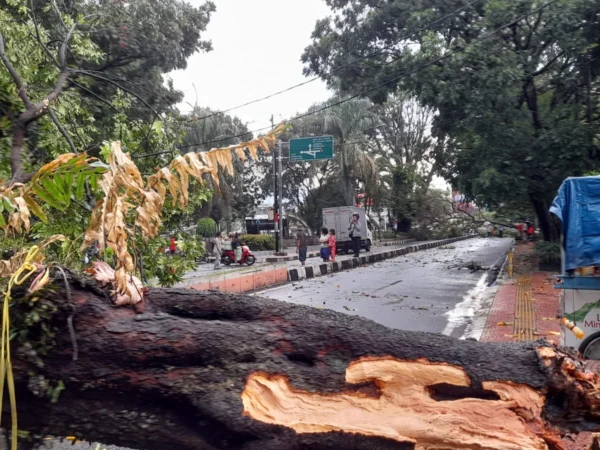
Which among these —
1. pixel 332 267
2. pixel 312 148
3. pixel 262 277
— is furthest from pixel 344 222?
pixel 262 277

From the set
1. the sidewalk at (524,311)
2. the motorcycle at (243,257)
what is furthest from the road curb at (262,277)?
the sidewalk at (524,311)

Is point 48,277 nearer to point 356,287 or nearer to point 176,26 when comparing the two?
point 356,287

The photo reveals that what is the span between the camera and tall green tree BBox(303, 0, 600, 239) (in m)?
15.0

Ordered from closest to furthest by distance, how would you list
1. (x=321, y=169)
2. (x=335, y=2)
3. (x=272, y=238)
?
(x=335, y=2), (x=272, y=238), (x=321, y=169)

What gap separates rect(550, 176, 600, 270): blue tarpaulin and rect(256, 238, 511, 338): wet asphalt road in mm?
3041

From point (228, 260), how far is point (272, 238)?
633 inches

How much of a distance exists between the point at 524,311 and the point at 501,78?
724 cm

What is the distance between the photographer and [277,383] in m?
2.51

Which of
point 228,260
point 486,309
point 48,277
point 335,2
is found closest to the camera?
point 48,277

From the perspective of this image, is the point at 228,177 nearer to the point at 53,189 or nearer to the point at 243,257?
the point at 243,257

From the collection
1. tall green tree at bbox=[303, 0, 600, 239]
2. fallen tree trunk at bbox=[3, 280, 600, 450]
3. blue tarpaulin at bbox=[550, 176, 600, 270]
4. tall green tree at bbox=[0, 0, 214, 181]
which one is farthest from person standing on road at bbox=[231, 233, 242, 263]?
fallen tree trunk at bbox=[3, 280, 600, 450]

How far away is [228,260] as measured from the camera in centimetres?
2466

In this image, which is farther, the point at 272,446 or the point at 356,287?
the point at 356,287

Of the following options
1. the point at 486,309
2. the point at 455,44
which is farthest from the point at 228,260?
the point at 486,309
